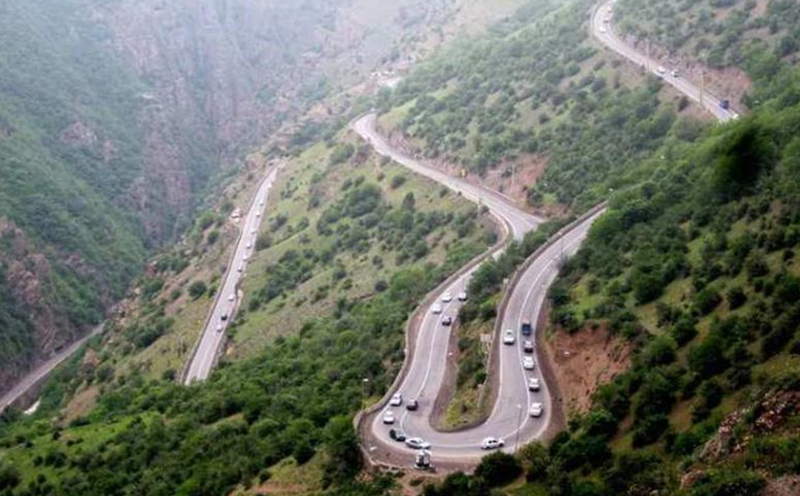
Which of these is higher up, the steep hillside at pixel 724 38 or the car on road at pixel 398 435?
the car on road at pixel 398 435

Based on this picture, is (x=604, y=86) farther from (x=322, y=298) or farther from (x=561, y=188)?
(x=322, y=298)

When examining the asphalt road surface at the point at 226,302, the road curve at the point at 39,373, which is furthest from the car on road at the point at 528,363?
the road curve at the point at 39,373

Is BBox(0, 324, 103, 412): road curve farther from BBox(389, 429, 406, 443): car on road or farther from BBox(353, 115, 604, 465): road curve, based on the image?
BBox(389, 429, 406, 443): car on road

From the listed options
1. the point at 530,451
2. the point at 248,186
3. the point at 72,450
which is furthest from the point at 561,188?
the point at 248,186

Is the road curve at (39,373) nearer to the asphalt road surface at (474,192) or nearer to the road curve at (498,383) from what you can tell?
the asphalt road surface at (474,192)

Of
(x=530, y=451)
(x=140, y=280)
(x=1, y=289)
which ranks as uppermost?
(x=530, y=451)

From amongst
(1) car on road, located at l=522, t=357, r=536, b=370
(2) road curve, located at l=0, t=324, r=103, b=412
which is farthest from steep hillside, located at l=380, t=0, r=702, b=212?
(2) road curve, located at l=0, t=324, r=103, b=412

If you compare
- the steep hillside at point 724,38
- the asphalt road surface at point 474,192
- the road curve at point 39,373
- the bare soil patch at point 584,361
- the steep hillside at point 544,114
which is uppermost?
the bare soil patch at point 584,361
